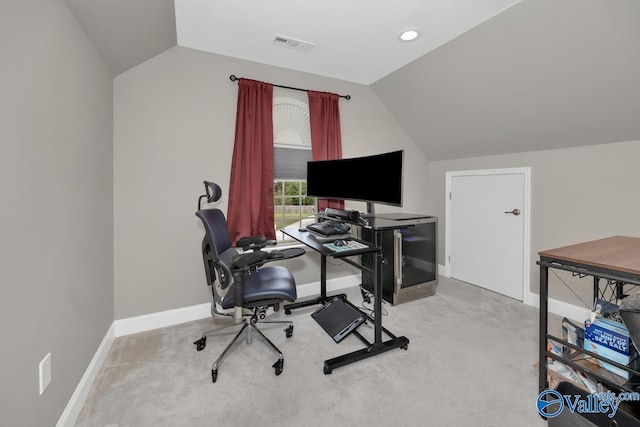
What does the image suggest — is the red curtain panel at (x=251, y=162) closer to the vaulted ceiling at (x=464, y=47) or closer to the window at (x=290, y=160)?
the window at (x=290, y=160)

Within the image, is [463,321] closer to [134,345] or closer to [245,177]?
[245,177]

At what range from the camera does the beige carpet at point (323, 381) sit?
1.53 meters

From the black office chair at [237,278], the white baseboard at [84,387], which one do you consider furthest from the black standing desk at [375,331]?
the white baseboard at [84,387]

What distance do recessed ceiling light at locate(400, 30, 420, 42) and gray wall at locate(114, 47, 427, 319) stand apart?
1352 mm

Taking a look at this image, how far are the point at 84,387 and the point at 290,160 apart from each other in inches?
96.1

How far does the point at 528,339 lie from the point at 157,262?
3.20 m

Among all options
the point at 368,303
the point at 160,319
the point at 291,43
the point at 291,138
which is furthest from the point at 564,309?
the point at 160,319

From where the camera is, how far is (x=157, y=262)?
251 cm

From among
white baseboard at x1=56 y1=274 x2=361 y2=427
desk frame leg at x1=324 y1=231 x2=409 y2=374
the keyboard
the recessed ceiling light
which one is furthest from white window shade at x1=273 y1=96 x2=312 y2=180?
desk frame leg at x1=324 y1=231 x2=409 y2=374

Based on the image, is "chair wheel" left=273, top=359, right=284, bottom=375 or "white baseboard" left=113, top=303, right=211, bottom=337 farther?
"white baseboard" left=113, top=303, right=211, bottom=337

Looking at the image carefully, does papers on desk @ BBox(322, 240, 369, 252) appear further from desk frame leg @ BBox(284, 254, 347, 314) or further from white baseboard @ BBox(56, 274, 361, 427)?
white baseboard @ BBox(56, 274, 361, 427)

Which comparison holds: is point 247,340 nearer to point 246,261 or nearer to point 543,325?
point 246,261

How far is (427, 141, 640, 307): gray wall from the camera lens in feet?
7.54

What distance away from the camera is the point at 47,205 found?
1.32 meters
